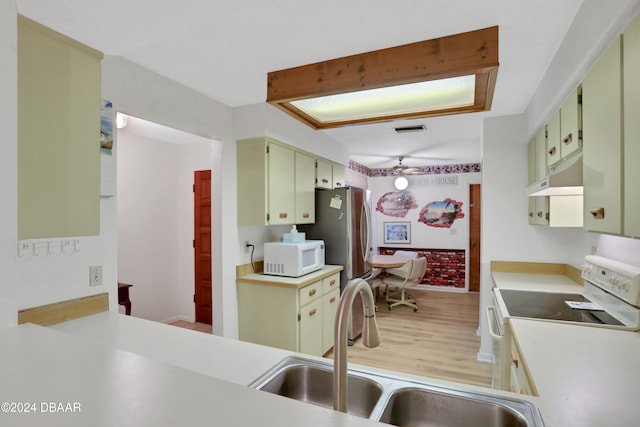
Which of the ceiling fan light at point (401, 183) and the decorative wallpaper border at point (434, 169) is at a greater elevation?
the decorative wallpaper border at point (434, 169)

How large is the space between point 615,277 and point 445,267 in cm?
466

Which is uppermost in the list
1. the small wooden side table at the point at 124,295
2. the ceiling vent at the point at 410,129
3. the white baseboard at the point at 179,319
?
the ceiling vent at the point at 410,129

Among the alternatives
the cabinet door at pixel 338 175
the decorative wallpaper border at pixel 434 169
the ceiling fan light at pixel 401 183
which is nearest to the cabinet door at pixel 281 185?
the cabinet door at pixel 338 175

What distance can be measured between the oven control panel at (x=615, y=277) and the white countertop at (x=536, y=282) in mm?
458

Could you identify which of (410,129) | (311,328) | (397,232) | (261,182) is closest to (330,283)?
(311,328)

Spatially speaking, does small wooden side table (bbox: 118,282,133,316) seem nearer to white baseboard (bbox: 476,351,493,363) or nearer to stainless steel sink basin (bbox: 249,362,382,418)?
stainless steel sink basin (bbox: 249,362,382,418)

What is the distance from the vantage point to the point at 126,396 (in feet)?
2.24

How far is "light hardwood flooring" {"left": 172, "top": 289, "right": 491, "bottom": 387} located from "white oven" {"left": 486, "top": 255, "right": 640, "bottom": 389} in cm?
106

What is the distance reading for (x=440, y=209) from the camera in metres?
6.24

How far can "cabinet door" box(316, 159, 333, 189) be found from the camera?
3840 mm

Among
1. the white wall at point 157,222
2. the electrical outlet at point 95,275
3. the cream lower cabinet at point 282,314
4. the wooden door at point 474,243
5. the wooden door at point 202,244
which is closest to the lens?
the electrical outlet at point 95,275

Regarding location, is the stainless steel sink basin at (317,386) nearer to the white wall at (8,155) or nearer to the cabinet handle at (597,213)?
the white wall at (8,155)

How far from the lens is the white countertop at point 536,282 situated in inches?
95.8

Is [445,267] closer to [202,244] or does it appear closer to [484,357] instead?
[484,357]
